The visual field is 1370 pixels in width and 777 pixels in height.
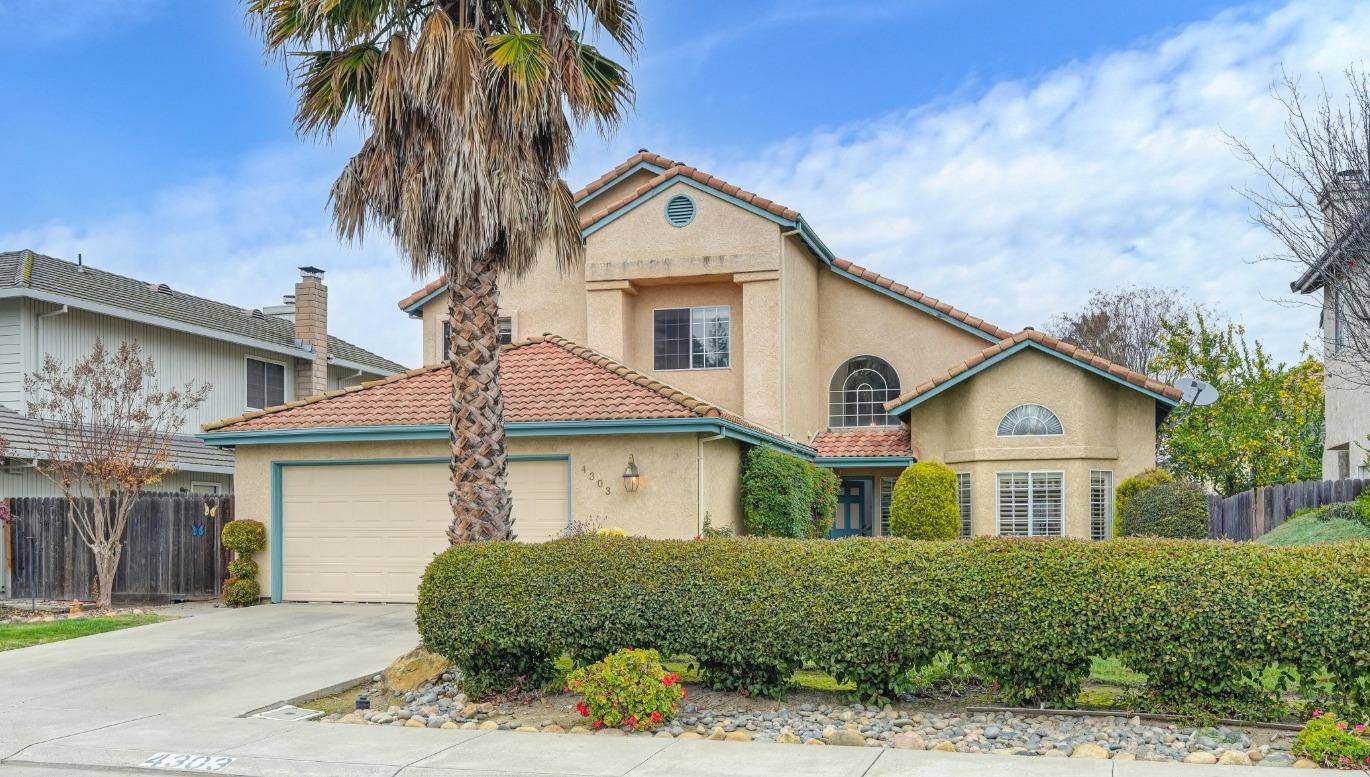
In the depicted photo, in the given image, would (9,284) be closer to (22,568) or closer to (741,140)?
(22,568)

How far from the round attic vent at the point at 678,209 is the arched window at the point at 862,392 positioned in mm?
5164

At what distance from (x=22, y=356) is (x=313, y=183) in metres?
10.9

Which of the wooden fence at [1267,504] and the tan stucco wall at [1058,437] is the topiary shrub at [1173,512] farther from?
the tan stucco wall at [1058,437]

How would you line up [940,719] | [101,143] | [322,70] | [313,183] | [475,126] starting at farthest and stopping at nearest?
[101,143] → [313,183] → [322,70] → [475,126] → [940,719]

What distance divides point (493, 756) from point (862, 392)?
18.3 m

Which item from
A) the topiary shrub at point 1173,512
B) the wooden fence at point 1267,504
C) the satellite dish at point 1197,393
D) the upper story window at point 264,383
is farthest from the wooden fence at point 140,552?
the satellite dish at point 1197,393

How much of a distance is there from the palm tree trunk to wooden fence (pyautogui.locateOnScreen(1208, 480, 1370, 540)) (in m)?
12.4

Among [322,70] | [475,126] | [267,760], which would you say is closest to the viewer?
[267,760]

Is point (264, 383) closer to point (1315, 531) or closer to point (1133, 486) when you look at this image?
point (1133, 486)

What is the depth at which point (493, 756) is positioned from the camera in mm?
8672

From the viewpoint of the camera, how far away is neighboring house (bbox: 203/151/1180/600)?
17.6 meters

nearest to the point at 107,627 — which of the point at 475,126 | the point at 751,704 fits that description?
the point at 475,126

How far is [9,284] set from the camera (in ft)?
70.9

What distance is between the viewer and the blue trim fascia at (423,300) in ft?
85.1
